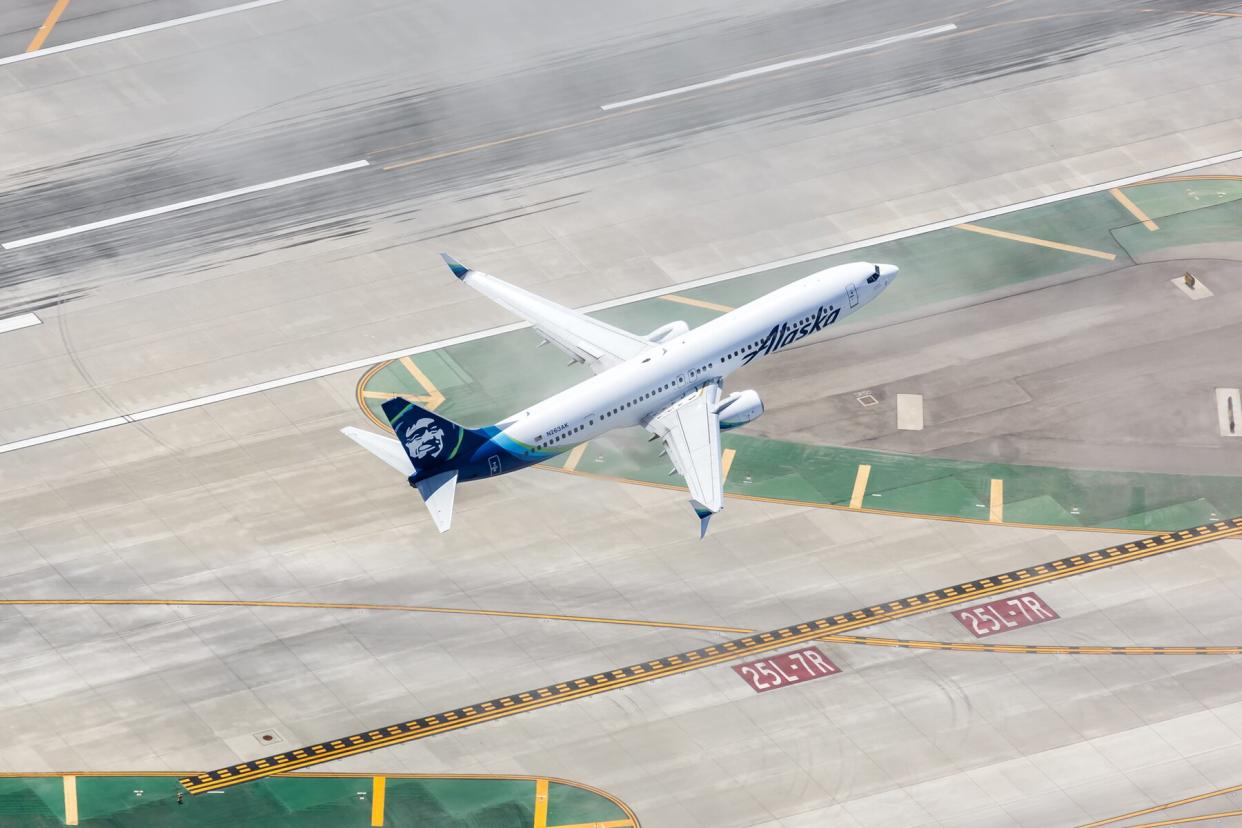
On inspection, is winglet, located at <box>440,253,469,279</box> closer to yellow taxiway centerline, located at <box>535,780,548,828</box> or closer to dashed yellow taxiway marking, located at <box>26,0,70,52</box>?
yellow taxiway centerline, located at <box>535,780,548,828</box>

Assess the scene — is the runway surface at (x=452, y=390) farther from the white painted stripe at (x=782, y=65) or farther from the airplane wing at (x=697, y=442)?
the airplane wing at (x=697, y=442)

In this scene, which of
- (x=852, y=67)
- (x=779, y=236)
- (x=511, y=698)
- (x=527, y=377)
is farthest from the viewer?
(x=852, y=67)

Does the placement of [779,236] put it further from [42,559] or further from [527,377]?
[42,559]

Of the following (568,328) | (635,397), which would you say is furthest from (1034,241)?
(635,397)

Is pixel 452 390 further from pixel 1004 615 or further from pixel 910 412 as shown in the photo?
pixel 1004 615

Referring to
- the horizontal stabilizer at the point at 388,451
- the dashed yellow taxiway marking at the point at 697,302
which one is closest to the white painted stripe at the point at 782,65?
the dashed yellow taxiway marking at the point at 697,302

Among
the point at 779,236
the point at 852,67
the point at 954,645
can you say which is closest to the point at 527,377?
the point at 779,236
